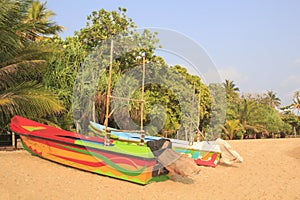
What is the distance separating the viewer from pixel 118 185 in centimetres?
555

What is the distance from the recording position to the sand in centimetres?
496

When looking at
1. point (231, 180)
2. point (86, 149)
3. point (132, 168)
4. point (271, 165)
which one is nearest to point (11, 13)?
point (86, 149)

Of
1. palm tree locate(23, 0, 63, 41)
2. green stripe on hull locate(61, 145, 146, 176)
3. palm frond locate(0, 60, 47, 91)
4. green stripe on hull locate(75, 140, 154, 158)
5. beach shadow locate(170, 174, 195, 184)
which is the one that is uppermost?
palm tree locate(23, 0, 63, 41)

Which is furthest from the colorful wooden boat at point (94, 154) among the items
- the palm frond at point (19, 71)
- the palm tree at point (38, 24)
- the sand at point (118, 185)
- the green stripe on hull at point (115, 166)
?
the palm tree at point (38, 24)

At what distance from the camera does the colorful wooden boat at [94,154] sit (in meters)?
5.58

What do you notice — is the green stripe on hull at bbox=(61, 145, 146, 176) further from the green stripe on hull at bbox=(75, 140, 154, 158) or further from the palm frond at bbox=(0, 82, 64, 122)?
the palm frond at bbox=(0, 82, 64, 122)

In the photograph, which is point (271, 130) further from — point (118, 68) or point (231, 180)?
point (231, 180)

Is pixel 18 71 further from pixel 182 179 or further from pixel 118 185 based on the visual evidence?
pixel 182 179

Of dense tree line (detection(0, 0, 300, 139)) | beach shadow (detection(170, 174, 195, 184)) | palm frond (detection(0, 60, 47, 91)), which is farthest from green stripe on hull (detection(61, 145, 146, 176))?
palm frond (detection(0, 60, 47, 91))

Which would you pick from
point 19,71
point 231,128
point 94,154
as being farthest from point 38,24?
point 231,128

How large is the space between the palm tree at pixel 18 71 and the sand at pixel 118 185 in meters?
1.20

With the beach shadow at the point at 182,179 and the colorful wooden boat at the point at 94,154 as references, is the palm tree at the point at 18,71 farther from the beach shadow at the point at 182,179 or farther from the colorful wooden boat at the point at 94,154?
the beach shadow at the point at 182,179

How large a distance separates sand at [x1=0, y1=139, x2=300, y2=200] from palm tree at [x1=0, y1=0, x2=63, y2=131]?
120cm

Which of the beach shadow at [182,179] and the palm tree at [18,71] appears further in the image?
the palm tree at [18,71]
